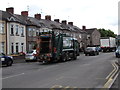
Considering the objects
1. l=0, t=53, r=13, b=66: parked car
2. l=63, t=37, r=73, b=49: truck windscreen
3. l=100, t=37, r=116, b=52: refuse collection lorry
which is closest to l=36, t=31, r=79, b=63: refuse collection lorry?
l=63, t=37, r=73, b=49: truck windscreen

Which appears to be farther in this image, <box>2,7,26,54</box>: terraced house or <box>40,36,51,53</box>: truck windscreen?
<box>2,7,26,54</box>: terraced house

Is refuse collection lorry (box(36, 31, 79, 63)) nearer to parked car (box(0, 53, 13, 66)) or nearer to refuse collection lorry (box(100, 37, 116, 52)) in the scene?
parked car (box(0, 53, 13, 66))

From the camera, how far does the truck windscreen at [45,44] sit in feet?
77.0

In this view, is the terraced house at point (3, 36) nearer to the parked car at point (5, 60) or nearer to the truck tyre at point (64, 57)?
the truck tyre at point (64, 57)

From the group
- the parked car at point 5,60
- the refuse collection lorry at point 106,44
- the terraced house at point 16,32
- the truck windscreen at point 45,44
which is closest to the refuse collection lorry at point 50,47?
the truck windscreen at point 45,44

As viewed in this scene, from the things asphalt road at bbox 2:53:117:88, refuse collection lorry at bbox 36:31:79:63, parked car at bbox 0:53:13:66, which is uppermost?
refuse collection lorry at bbox 36:31:79:63

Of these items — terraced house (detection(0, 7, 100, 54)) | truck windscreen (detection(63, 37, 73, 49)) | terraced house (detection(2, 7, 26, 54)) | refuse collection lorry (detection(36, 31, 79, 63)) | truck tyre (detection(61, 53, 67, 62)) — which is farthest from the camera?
terraced house (detection(2, 7, 26, 54))

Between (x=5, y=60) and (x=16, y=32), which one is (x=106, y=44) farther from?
(x=5, y=60)

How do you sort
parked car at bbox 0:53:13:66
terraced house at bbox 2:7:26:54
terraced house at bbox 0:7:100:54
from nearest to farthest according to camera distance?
parked car at bbox 0:53:13:66 < terraced house at bbox 0:7:100:54 < terraced house at bbox 2:7:26:54

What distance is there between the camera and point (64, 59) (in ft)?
84.5

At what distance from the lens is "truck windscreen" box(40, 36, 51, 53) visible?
2348 cm

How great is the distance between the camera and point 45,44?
2370 cm

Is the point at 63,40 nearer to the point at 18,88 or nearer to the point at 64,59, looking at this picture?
the point at 64,59

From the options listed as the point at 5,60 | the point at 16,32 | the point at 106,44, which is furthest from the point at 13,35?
the point at 106,44
